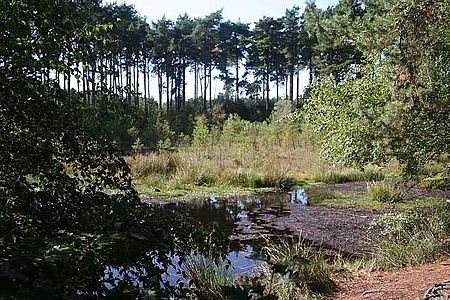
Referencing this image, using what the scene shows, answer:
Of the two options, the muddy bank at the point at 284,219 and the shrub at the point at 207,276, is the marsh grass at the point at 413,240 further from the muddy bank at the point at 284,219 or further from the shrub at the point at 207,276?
the shrub at the point at 207,276

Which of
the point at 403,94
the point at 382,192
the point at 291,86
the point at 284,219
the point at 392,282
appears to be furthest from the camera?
the point at 291,86

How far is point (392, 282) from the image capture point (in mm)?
4754

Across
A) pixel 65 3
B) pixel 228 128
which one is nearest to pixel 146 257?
pixel 65 3

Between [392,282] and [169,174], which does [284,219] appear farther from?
[169,174]

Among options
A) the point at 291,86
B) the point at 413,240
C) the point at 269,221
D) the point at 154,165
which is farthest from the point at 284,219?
the point at 291,86

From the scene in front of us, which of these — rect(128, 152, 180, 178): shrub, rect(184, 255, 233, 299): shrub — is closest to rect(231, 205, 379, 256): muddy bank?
rect(184, 255, 233, 299): shrub

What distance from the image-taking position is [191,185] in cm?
1421

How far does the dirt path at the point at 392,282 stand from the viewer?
4.23 metres

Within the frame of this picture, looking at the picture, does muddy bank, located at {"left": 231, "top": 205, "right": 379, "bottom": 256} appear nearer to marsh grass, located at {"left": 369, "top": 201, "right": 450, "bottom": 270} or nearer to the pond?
the pond

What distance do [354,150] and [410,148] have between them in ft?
2.91

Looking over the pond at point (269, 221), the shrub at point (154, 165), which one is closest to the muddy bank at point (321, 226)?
the pond at point (269, 221)

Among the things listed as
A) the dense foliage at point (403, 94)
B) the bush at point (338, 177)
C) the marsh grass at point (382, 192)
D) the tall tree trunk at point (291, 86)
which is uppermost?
the tall tree trunk at point (291, 86)

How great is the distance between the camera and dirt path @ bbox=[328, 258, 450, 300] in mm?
4227

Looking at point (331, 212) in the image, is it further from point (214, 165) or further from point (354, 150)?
point (214, 165)
